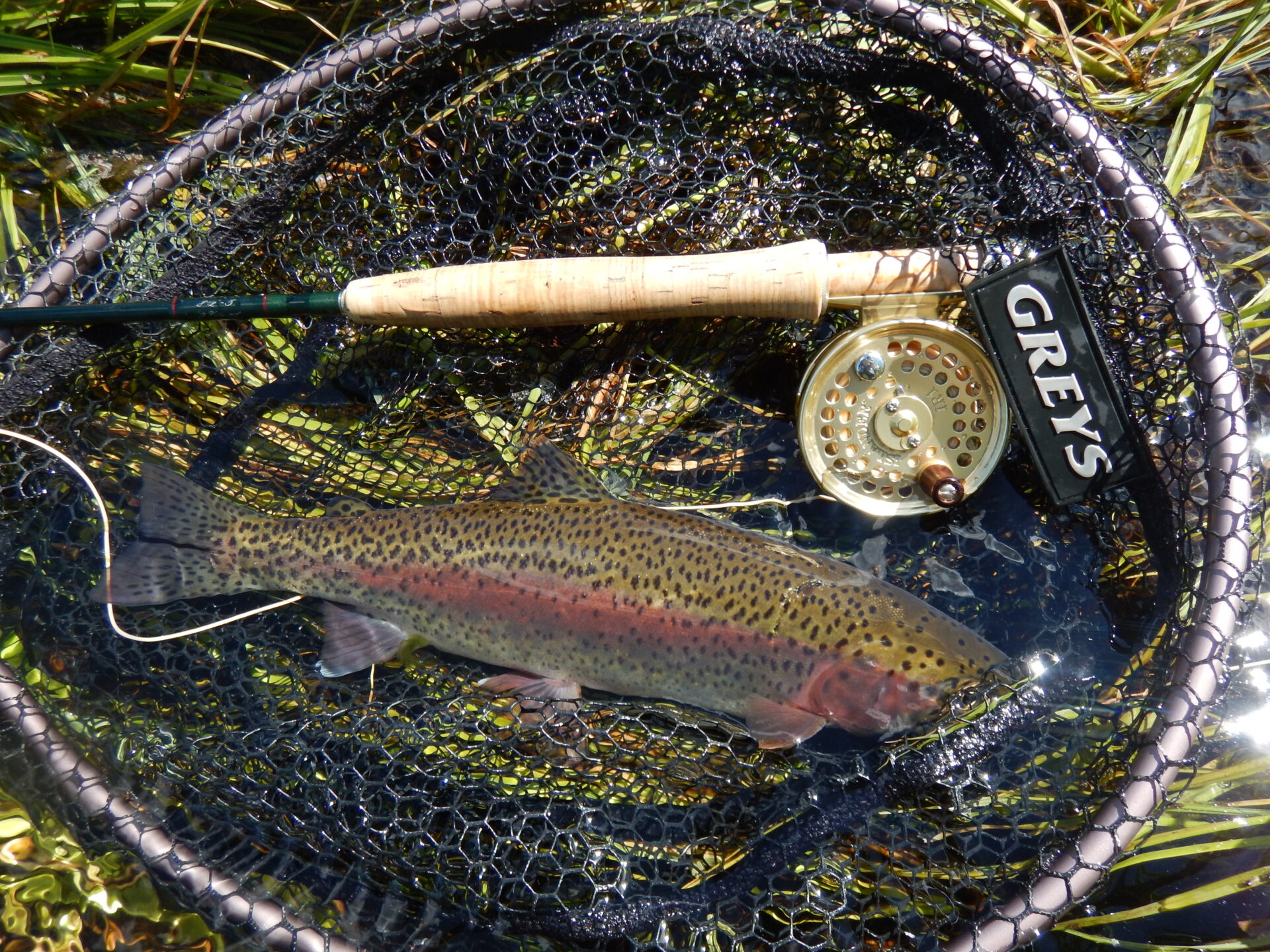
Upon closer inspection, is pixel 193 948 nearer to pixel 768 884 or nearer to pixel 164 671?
pixel 164 671

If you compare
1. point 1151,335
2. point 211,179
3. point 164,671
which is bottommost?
point 164,671

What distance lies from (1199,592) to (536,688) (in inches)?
79.5

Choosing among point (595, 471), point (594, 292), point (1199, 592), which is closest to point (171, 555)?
point (595, 471)

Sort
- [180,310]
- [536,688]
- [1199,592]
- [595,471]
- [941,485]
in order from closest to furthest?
[1199,592] → [941,485] → [180,310] → [536,688] → [595,471]

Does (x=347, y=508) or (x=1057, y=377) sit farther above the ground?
(x=1057, y=377)

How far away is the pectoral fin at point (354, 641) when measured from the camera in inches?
110

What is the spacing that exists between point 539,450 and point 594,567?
1.48 ft

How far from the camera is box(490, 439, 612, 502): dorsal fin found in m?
2.79

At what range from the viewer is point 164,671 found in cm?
279

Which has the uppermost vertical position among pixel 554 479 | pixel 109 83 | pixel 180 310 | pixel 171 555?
pixel 109 83

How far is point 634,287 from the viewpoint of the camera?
2553mm

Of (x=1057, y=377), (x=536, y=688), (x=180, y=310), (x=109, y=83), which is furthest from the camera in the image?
(x=109, y=83)

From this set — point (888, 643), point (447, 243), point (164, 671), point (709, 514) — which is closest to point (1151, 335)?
point (888, 643)

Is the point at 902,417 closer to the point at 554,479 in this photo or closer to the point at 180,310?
the point at 554,479
